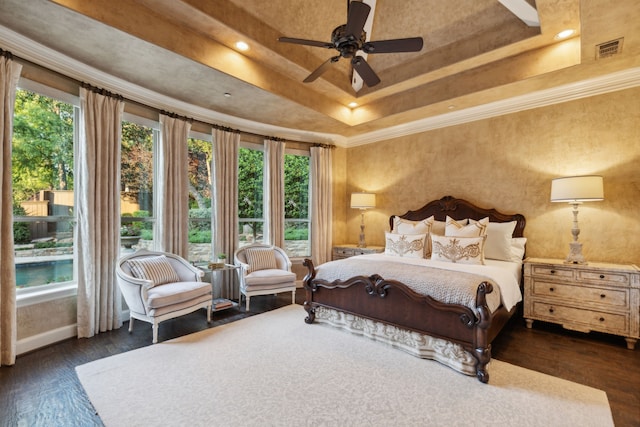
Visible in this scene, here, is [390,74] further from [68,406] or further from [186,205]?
[68,406]

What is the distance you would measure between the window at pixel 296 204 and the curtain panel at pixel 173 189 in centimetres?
199

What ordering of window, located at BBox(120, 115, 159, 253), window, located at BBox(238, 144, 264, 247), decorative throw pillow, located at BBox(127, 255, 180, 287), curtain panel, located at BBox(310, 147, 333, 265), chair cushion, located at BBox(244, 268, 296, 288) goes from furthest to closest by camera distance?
curtain panel, located at BBox(310, 147, 333, 265), window, located at BBox(238, 144, 264, 247), chair cushion, located at BBox(244, 268, 296, 288), window, located at BBox(120, 115, 159, 253), decorative throw pillow, located at BBox(127, 255, 180, 287)

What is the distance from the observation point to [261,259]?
491cm

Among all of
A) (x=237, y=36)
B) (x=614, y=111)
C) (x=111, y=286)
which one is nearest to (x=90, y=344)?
(x=111, y=286)

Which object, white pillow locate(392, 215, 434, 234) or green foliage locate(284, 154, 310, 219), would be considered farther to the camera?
green foliage locate(284, 154, 310, 219)

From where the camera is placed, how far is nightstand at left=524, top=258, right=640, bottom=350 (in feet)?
10.1

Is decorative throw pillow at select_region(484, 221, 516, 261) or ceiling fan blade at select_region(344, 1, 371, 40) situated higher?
ceiling fan blade at select_region(344, 1, 371, 40)

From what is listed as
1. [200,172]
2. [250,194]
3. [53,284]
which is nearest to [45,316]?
[53,284]

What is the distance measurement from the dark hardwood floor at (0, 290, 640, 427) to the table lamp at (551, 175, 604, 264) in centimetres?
95

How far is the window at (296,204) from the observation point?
19.4 feet

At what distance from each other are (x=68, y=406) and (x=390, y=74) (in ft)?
16.7

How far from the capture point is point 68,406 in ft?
6.97

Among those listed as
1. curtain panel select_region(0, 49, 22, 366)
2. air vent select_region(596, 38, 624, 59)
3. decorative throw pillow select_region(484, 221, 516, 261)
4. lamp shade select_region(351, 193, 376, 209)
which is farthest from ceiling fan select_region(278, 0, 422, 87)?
lamp shade select_region(351, 193, 376, 209)

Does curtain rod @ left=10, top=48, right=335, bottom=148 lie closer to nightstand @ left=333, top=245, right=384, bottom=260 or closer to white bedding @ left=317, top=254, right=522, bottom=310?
nightstand @ left=333, top=245, right=384, bottom=260
